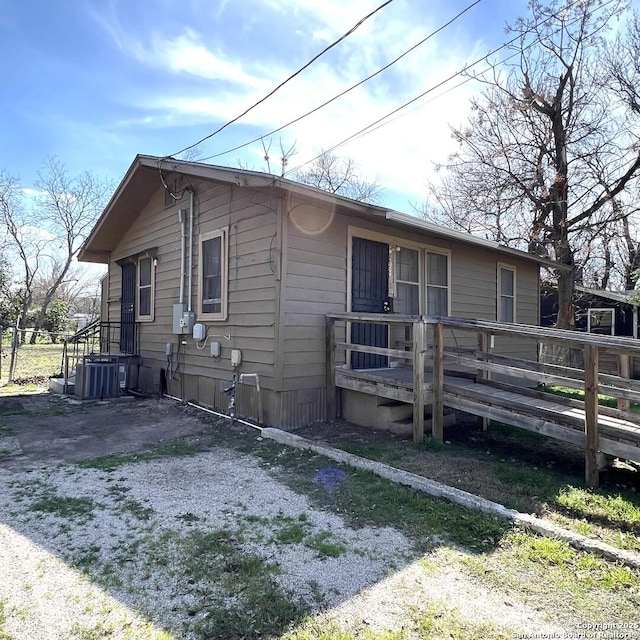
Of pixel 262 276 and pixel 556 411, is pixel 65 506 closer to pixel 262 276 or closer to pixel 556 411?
pixel 262 276

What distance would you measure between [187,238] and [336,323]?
3024mm

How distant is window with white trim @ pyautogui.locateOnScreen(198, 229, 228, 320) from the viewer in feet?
20.7

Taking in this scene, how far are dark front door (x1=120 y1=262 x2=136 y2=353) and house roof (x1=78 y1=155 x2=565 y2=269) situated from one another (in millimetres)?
865

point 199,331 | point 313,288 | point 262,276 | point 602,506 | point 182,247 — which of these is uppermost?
point 182,247

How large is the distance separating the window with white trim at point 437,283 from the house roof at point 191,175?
43 cm

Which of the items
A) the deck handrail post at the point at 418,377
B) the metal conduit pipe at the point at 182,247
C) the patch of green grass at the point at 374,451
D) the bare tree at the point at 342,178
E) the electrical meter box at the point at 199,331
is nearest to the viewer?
the patch of green grass at the point at 374,451

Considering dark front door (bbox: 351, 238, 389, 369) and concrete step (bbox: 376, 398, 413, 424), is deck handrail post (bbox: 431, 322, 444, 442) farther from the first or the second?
dark front door (bbox: 351, 238, 389, 369)

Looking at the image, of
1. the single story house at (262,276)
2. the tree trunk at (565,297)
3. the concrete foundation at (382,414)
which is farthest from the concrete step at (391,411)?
the tree trunk at (565,297)

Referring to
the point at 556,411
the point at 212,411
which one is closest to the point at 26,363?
the point at 212,411

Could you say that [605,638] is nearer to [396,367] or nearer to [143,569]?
[143,569]

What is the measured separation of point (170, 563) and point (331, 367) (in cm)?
352

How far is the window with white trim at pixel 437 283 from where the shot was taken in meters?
7.56

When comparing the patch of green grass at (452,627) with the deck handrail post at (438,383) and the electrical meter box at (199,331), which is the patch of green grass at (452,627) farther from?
the electrical meter box at (199,331)

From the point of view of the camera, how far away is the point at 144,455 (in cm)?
451
